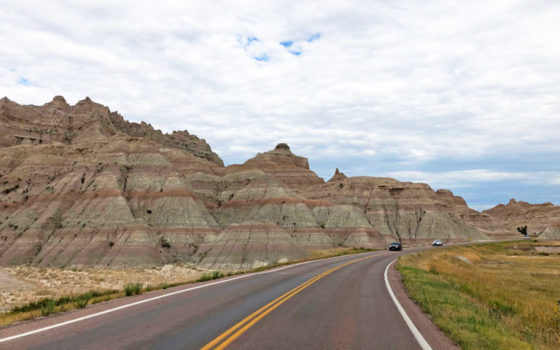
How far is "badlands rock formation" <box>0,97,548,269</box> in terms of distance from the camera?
74.4 m

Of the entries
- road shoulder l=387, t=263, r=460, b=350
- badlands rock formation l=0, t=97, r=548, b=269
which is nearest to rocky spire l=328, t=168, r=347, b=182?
badlands rock formation l=0, t=97, r=548, b=269

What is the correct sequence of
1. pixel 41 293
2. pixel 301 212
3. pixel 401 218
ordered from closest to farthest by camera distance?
pixel 41 293, pixel 301 212, pixel 401 218

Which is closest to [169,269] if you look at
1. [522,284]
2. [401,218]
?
[522,284]

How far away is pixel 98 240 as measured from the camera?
7412 centimetres

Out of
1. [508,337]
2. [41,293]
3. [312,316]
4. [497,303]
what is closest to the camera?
[508,337]

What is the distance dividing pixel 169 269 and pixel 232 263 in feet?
34.8

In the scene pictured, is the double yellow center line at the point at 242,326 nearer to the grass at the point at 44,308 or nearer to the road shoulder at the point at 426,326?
the road shoulder at the point at 426,326

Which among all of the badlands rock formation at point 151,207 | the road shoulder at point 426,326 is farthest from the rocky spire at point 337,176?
the road shoulder at point 426,326

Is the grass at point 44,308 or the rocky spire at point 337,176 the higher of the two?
the rocky spire at point 337,176

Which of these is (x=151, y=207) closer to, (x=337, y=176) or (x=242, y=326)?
(x=242, y=326)

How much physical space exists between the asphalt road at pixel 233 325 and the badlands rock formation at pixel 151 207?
56.6 metres

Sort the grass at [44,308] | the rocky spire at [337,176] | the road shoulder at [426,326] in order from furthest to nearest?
the rocky spire at [337,176], the grass at [44,308], the road shoulder at [426,326]

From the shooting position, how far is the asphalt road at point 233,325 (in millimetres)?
8047

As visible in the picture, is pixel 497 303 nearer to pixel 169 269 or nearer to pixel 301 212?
pixel 169 269
